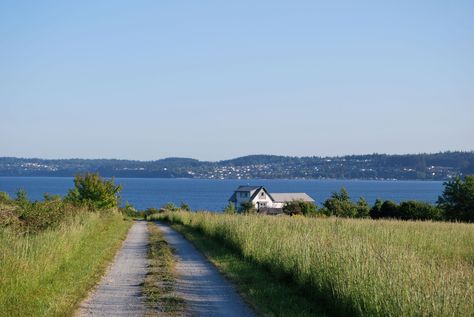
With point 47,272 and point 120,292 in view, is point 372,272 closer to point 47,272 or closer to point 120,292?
point 120,292

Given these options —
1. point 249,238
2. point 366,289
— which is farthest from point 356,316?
point 249,238

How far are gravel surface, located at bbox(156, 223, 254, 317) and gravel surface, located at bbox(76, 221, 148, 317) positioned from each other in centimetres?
98

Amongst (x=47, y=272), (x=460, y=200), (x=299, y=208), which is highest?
(x=460, y=200)

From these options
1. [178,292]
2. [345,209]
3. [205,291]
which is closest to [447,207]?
[345,209]

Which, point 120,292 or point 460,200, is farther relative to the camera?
point 460,200

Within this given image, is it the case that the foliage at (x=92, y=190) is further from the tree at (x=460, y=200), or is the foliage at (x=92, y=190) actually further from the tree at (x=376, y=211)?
the tree at (x=460, y=200)

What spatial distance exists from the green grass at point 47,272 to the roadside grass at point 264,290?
137 inches

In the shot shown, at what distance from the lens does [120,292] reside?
1378 cm

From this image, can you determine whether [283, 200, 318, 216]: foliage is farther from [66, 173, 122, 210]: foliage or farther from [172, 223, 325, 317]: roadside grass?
[172, 223, 325, 317]: roadside grass

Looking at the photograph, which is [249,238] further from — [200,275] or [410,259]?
[410,259]

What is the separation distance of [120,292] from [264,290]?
3202 millimetres

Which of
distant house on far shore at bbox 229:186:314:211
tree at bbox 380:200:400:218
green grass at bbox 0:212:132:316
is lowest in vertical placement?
distant house on far shore at bbox 229:186:314:211

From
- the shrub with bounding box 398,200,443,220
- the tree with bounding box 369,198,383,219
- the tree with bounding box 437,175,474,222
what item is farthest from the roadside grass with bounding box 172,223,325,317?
the tree with bounding box 369,198,383,219

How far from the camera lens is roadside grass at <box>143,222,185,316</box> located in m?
11.8
